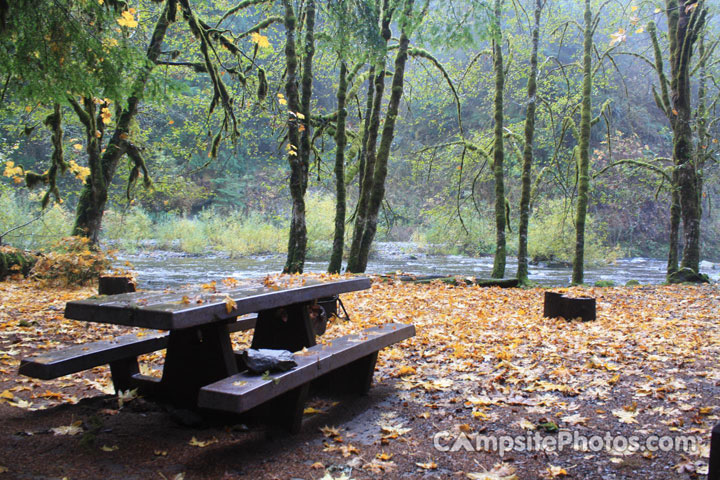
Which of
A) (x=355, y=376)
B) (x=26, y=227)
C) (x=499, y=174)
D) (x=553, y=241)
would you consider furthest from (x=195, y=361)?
(x=553, y=241)

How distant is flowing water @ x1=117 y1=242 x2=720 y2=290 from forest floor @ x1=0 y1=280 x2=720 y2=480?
894 centimetres

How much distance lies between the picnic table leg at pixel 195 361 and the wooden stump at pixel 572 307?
488 cm

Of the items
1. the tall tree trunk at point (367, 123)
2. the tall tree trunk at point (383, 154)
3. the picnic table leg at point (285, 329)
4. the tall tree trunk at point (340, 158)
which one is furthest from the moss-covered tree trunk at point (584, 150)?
the picnic table leg at point (285, 329)

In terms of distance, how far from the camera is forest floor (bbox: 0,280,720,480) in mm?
2527

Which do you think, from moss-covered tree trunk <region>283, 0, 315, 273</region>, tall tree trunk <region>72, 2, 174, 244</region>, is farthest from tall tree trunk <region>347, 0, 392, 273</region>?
tall tree trunk <region>72, 2, 174, 244</region>

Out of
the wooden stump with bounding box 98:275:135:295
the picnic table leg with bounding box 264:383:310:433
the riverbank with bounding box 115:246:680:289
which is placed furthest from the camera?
the riverbank with bounding box 115:246:680:289

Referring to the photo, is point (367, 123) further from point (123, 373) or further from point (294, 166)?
point (123, 373)

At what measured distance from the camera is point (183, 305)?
2766 millimetres

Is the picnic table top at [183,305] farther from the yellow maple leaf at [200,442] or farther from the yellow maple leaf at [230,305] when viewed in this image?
the yellow maple leaf at [200,442]

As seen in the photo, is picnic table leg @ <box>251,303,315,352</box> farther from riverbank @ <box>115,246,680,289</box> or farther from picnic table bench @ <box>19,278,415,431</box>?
riverbank @ <box>115,246,680,289</box>

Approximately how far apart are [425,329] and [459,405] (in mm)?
2376

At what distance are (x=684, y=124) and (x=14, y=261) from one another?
15055 mm

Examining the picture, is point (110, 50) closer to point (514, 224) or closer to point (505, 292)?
point (505, 292)

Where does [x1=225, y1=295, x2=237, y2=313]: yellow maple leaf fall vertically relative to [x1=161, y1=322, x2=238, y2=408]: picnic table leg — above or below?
above
